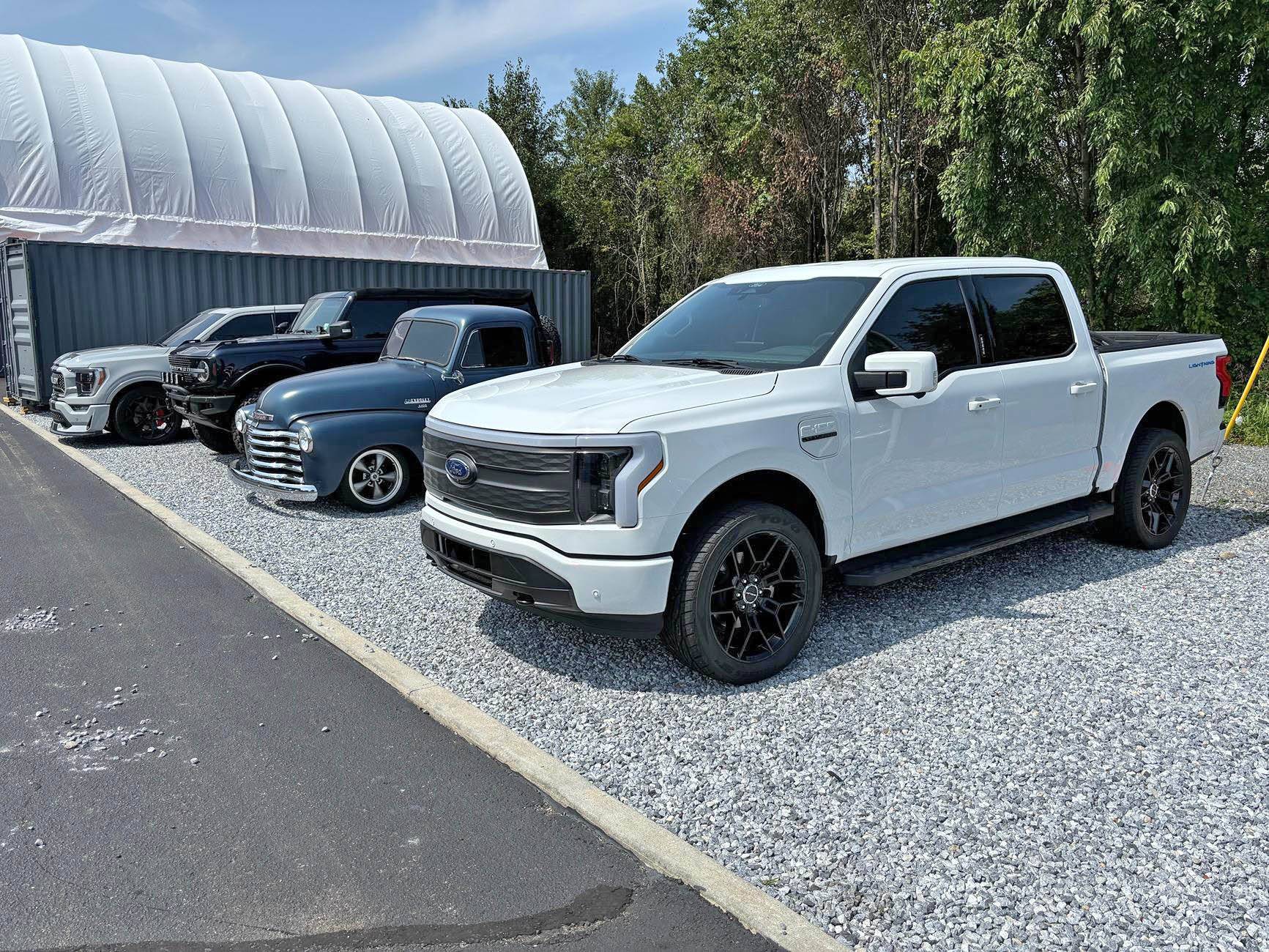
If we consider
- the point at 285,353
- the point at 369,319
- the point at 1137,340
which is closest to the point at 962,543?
the point at 1137,340

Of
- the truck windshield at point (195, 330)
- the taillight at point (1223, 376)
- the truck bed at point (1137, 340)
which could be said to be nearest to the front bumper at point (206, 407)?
the truck windshield at point (195, 330)

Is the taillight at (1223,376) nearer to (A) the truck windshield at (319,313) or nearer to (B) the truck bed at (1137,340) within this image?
(B) the truck bed at (1137,340)

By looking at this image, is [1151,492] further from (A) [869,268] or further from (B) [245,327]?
(B) [245,327]

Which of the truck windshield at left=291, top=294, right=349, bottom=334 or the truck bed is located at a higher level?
the truck windshield at left=291, top=294, right=349, bottom=334

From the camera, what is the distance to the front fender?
8.38 metres

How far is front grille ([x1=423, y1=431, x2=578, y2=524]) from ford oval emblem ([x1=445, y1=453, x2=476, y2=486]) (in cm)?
2

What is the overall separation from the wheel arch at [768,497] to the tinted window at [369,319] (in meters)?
7.26

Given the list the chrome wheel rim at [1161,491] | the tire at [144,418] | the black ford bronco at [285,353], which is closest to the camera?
the chrome wheel rim at [1161,491]

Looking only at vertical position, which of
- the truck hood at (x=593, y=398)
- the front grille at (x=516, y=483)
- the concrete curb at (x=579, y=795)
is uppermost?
the truck hood at (x=593, y=398)

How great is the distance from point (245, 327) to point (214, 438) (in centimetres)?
247

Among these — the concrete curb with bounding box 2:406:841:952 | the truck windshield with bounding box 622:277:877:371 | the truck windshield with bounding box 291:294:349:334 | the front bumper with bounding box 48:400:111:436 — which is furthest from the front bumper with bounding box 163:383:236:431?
the truck windshield with bounding box 622:277:877:371

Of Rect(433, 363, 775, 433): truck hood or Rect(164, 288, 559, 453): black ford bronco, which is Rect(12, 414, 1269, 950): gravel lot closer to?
Rect(433, 363, 775, 433): truck hood

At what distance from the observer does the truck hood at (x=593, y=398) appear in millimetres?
4387

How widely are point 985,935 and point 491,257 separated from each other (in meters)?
26.8
